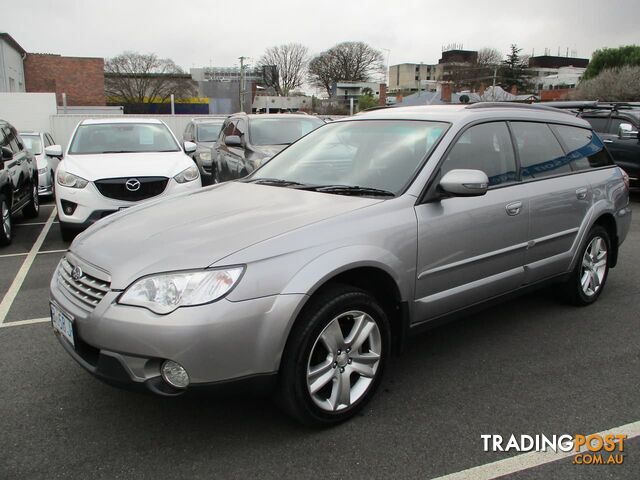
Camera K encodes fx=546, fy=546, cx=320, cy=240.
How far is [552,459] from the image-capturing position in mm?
2619

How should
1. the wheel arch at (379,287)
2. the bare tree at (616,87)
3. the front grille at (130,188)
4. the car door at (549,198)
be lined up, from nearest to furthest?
the wheel arch at (379,287) → the car door at (549,198) → the front grille at (130,188) → the bare tree at (616,87)

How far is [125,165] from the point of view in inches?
273

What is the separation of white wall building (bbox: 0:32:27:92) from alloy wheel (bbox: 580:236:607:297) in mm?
37636

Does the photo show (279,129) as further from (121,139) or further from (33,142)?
(33,142)

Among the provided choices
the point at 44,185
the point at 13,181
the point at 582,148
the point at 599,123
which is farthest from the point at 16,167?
the point at 599,123

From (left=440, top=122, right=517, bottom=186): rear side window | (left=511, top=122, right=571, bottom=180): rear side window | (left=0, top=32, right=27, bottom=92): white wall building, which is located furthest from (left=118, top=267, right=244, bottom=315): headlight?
(left=0, top=32, right=27, bottom=92): white wall building

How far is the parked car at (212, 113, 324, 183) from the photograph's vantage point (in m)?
8.20

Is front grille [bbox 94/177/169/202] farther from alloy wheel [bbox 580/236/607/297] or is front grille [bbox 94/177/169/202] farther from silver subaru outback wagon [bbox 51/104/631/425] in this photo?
alloy wheel [bbox 580/236/607/297]

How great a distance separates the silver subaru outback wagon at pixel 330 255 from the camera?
2438 mm

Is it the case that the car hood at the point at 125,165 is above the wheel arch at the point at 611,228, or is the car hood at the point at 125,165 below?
above

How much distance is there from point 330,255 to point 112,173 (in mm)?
4800

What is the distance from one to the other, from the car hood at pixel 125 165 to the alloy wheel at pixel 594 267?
191 inches

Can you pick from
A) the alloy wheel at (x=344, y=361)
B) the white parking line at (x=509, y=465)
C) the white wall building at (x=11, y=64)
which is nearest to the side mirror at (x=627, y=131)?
the white parking line at (x=509, y=465)

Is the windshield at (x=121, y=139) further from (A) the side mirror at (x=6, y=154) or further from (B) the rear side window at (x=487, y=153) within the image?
(B) the rear side window at (x=487, y=153)
